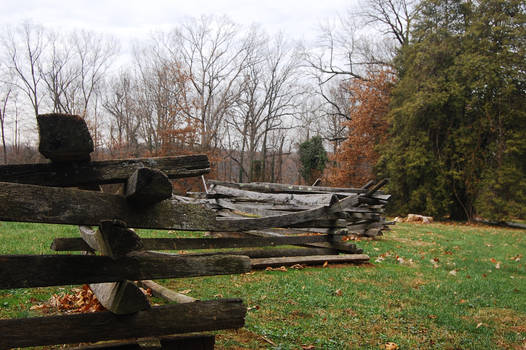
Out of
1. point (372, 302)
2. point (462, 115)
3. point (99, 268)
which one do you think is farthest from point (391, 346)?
point (462, 115)

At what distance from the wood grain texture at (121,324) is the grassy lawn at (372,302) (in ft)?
2.08

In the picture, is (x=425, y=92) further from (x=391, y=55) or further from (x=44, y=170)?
(x=44, y=170)

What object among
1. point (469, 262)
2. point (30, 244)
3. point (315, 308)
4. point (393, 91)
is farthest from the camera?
point (393, 91)

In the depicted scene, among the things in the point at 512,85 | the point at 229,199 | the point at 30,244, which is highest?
the point at 512,85

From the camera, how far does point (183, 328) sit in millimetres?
2941

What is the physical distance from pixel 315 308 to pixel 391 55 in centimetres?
2995

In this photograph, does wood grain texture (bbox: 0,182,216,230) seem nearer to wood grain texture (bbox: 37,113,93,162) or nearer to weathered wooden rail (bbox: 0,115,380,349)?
weathered wooden rail (bbox: 0,115,380,349)

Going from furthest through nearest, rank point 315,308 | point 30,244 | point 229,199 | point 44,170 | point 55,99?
point 55,99, point 229,199, point 30,244, point 315,308, point 44,170

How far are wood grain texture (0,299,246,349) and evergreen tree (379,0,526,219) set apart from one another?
19.5m

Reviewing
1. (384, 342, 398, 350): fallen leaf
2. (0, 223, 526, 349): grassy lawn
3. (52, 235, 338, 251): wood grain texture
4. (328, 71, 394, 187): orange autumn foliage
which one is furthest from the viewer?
(328, 71, 394, 187): orange autumn foliage

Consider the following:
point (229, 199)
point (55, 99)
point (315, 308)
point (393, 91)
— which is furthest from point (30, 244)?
point (55, 99)

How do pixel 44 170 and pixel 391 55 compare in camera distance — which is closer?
pixel 44 170

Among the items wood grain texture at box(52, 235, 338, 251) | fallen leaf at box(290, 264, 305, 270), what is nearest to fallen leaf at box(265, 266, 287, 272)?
fallen leaf at box(290, 264, 305, 270)

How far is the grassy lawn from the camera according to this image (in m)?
3.84
